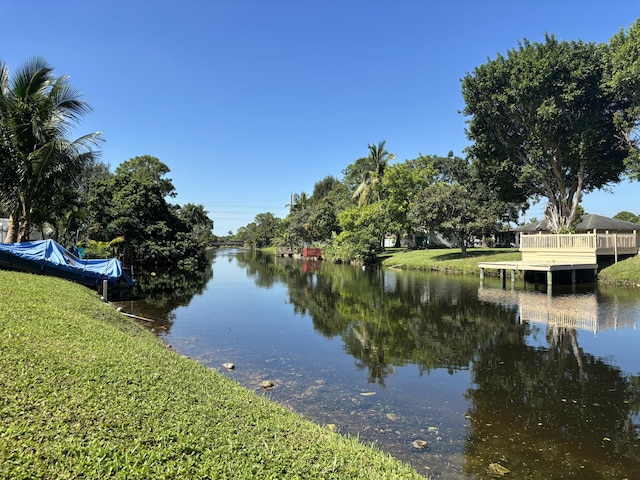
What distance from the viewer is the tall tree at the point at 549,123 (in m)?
26.0

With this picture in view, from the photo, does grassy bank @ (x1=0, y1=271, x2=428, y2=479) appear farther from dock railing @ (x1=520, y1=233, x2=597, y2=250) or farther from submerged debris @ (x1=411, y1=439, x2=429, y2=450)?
dock railing @ (x1=520, y1=233, x2=597, y2=250)

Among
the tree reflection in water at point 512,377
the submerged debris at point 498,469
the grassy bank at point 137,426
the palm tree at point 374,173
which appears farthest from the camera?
the palm tree at point 374,173

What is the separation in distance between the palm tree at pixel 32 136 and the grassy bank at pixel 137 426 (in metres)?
12.4

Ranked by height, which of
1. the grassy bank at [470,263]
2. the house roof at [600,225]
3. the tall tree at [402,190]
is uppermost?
the tall tree at [402,190]

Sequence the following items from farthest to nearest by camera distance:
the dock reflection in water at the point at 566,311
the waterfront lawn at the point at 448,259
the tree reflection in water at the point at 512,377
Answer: the waterfront lawn at the point at 448,259, the dock reflection in water at the point at 566,311, the tree reflection in water at the point at 512,377

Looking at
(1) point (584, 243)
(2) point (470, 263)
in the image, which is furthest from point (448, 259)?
(1) point (584, 243)

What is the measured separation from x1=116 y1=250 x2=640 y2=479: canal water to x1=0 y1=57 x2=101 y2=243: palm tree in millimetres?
6193

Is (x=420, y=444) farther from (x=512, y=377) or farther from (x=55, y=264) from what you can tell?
(x=55, y=264)

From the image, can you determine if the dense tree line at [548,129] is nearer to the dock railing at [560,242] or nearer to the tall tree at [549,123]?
the tall tree at [549,123]

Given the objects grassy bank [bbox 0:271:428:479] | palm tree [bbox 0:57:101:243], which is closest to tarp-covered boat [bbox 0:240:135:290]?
palm tree [bbox 0:57:101:243]

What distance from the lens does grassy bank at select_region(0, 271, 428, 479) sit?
309 cm

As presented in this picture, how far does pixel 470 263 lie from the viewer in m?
32.4

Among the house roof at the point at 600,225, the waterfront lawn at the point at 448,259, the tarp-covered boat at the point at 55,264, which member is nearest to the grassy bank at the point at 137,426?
the tarp-covered boat at the point at 55,264

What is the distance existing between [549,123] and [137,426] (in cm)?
3041
